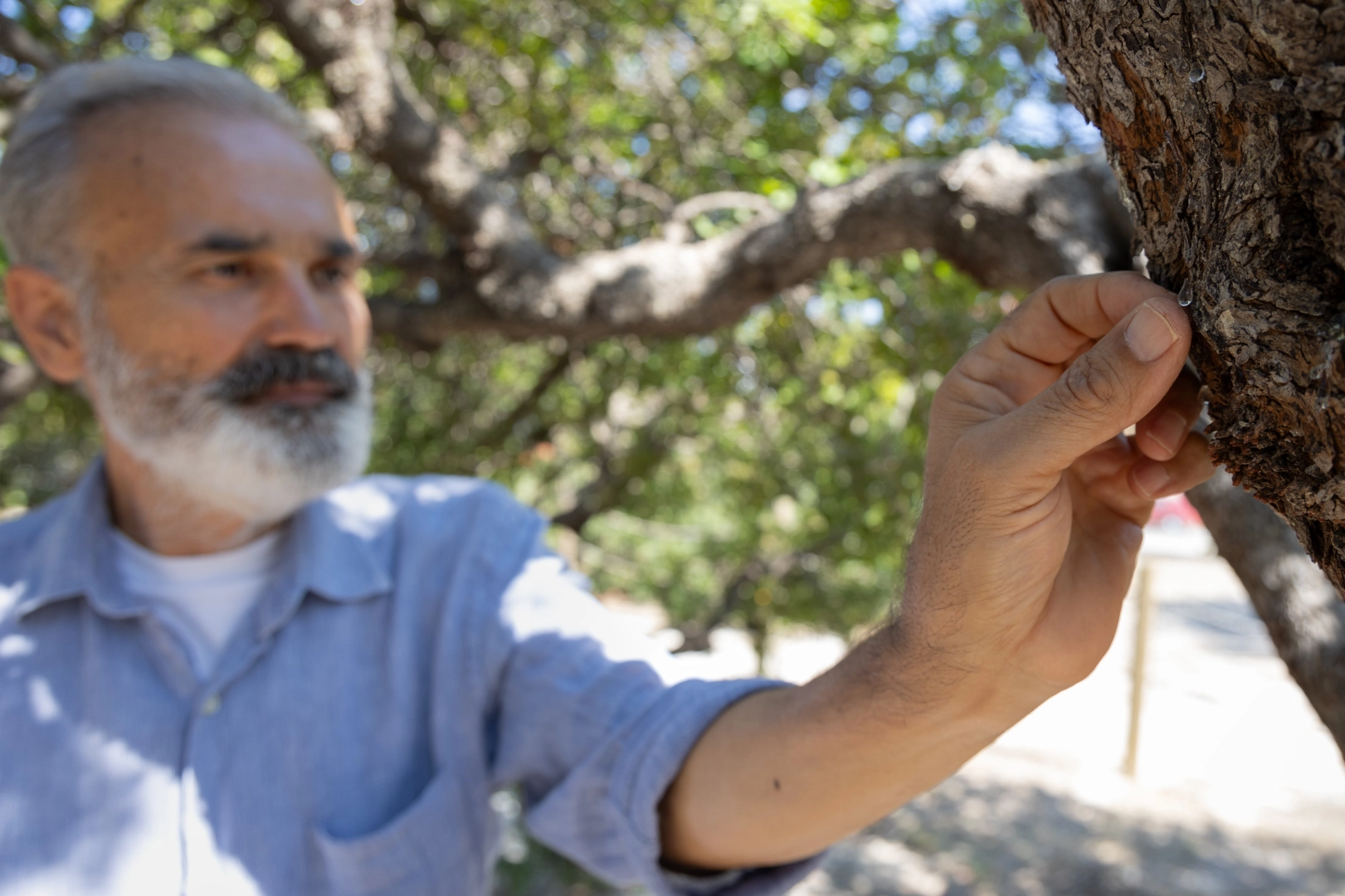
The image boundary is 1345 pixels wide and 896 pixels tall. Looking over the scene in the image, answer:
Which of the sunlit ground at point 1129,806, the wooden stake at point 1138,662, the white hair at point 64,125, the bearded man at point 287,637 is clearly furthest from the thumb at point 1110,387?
the wooden stake at point 1138,662

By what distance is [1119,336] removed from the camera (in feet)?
2.72

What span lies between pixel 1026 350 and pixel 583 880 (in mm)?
5140

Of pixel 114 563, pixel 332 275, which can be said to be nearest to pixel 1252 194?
pixel 332 275

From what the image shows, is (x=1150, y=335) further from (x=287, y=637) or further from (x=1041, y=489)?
(x=287, y=637)

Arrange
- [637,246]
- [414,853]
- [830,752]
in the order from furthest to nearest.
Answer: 1. [637,246]
2. [414,853]
3. [830,752]

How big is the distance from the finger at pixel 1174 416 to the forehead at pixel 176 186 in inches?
66.1

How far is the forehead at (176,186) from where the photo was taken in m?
1.93

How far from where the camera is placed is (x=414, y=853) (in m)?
1.73

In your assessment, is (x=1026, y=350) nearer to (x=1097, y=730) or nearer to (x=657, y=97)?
(x=657, y=97)

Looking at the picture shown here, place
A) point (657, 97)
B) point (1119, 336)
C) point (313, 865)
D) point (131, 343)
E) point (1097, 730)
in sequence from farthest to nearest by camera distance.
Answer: point (1097, 730), point (657, 97), point (131, 343), point (313, 865), point (1119, 336)

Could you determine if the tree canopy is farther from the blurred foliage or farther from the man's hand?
the man's hand

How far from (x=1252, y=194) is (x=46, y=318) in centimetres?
229

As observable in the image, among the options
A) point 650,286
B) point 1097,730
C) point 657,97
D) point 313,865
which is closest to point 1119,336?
point 313,865

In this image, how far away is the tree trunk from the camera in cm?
68
